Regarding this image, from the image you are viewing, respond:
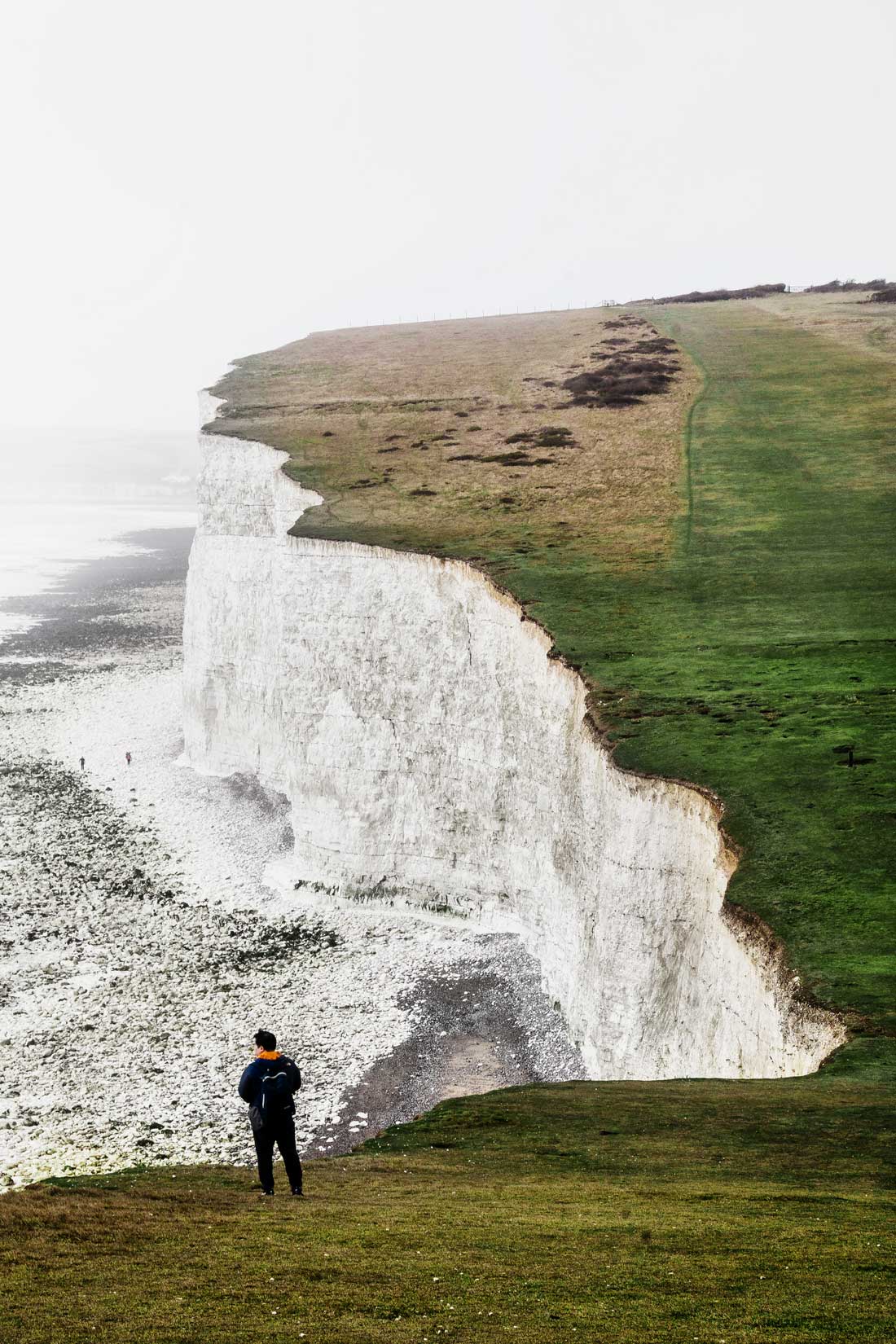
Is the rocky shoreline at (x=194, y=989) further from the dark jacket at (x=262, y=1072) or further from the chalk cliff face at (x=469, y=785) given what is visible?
the dark jacket at (x=262, y=1072)

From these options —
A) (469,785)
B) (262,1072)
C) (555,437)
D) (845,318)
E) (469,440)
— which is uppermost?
(845,318)

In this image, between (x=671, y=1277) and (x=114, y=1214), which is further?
(x=114, y=1214)

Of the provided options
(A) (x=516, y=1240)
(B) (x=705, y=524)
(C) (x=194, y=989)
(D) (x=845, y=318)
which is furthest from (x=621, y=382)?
(A) (x=516, y=1240)

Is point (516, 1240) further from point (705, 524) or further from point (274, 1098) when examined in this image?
point (705, 524)

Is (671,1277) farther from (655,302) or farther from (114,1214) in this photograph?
(655,302)

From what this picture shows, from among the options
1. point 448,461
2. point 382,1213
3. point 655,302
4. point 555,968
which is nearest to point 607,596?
point 555,968

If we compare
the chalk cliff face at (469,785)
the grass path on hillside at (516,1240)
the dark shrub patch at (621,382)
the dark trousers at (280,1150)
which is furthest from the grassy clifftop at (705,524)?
the dark trousers at (280,1150)
